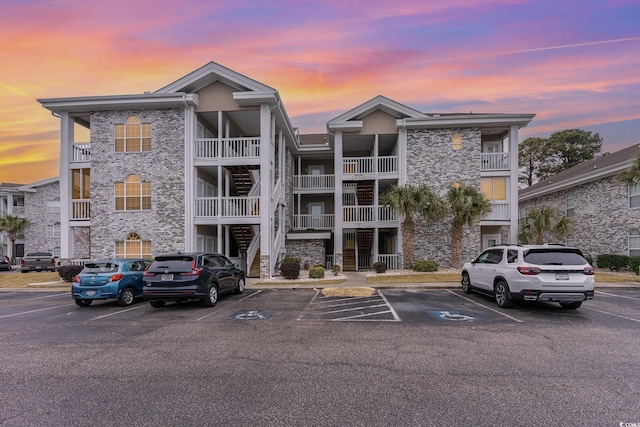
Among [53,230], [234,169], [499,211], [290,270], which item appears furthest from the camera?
[53,230]

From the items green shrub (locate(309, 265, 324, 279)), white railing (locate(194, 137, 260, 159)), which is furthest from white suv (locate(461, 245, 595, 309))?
white railing (locate(194, 137, 260, 159))

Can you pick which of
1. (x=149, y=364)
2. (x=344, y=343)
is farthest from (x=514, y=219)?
(x=149, y=364)

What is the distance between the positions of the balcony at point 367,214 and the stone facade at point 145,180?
10.2m

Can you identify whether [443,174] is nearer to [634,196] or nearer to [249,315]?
[634,196]

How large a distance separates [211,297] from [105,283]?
3.52 metres

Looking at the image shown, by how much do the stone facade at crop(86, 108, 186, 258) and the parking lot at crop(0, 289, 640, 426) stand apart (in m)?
9.05

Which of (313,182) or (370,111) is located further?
(313,182)

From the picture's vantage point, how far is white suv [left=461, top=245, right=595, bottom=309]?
8.60 m

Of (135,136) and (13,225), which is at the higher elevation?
(135,136)

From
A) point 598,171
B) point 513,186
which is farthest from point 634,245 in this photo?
point 513,186

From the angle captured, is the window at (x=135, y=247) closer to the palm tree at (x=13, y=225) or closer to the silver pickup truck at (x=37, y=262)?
the silver pickup truck at (x=37, y=262)

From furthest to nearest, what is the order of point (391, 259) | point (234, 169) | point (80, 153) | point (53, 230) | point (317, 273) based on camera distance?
point (53, 230), point (391, 259), point (80, 153), point (234, 169), point (317, 273)

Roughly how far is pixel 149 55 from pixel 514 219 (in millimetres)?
22153

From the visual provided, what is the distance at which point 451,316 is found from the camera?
8703 millimetres
